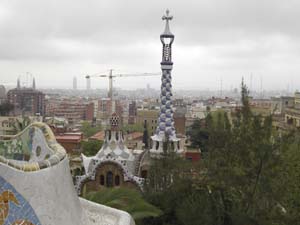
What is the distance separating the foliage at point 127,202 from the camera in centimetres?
845

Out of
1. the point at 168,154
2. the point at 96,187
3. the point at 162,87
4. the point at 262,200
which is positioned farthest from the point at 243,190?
the point at 162,87

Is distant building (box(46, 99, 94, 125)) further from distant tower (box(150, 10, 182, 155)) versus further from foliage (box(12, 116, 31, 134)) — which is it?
foliage (box(12, 116, 31, 134))

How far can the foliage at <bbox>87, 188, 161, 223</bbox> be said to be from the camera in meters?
8.45

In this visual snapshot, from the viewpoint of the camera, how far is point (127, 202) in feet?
29.0

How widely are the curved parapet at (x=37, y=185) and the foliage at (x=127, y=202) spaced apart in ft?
7.16

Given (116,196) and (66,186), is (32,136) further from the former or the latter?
(116,196)

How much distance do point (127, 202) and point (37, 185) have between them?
14.1ft

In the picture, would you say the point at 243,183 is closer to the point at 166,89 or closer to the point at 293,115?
the point at 166,89

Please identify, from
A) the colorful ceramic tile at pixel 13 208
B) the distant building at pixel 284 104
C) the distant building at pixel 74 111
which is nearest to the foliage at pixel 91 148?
the distant building at pixel 284 104

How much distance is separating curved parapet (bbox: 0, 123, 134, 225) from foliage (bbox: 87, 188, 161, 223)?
7.16 feet

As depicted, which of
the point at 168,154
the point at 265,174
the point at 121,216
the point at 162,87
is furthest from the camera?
the point at 162,87

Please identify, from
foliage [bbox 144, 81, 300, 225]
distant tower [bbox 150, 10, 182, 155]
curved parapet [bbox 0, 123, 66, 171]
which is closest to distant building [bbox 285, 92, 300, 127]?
distant tower [bbox 150, 10, 182, 155]

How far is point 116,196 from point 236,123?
2798mm

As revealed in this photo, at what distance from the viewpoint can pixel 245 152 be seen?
8352mm
